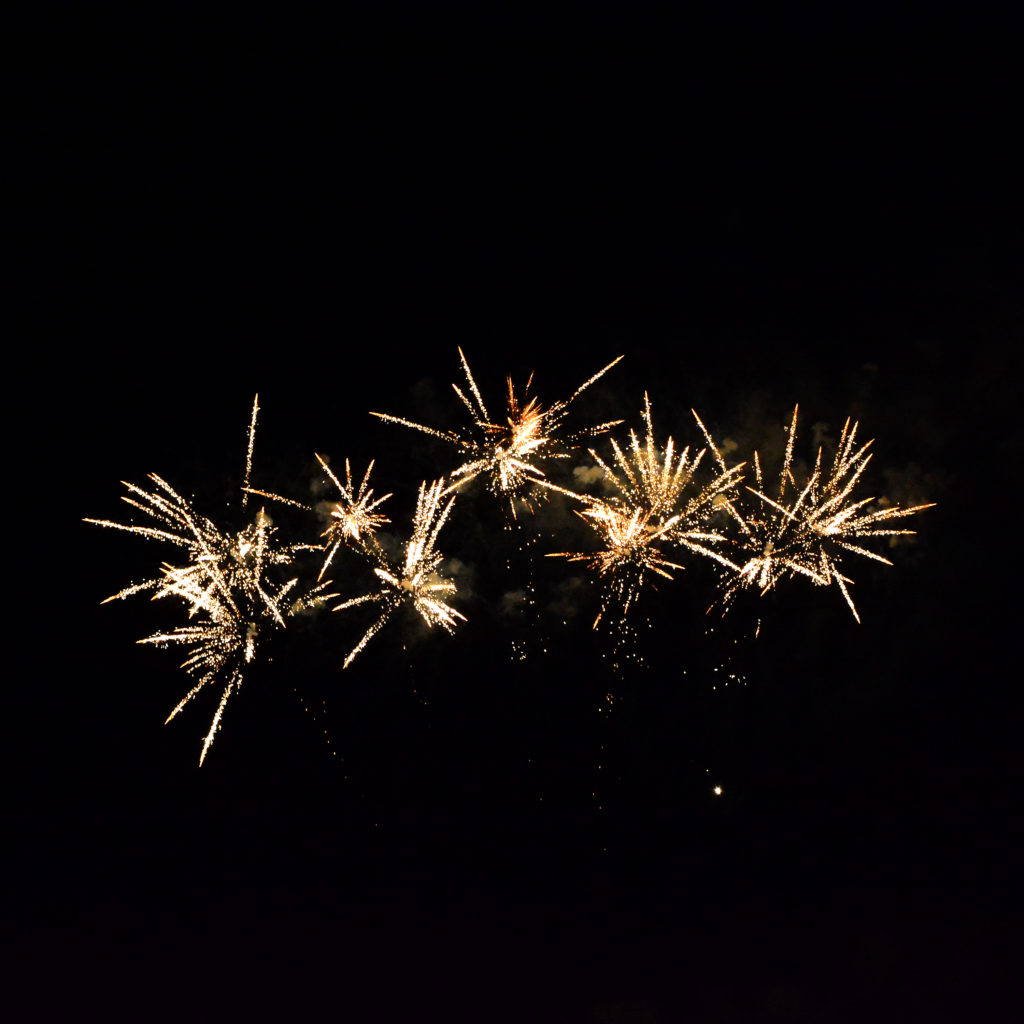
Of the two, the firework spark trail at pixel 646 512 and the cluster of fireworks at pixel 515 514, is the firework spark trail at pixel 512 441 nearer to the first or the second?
the cluster of fireworks at pixel 515 514

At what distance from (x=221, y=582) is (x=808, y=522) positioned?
780cm

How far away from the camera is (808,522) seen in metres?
8.26

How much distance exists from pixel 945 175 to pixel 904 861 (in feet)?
35.5

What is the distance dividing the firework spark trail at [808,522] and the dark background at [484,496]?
1.95 ft

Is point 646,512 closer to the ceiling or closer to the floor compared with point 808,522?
closer to the floor

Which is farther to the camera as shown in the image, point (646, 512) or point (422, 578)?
point (422, 578)

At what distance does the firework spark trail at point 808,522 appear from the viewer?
324 inches

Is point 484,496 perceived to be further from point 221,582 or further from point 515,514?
point 221,582

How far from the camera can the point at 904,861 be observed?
9.92 meters

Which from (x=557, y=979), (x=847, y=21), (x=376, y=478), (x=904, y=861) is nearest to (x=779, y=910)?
(x=904, y=861)

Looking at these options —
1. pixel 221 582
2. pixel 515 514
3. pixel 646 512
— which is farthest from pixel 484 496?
pixel 221 582

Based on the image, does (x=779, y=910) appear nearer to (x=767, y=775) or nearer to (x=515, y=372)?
(x=767, y=775)

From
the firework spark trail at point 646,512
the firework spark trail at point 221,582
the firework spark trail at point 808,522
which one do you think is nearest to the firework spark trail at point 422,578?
the firework spark trail at point 221,582

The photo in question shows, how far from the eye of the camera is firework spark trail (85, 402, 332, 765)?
26.5 feet
